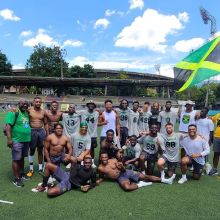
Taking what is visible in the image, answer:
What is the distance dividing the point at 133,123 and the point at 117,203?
12.0 feet

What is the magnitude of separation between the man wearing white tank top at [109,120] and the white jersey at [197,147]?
1808 millimetres

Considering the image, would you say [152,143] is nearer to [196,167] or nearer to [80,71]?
[196,167]

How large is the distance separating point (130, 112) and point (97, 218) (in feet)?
14.9

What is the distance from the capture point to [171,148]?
8609 millimetres

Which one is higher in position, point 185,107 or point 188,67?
point 188,67

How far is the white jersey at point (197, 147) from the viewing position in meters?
8.51

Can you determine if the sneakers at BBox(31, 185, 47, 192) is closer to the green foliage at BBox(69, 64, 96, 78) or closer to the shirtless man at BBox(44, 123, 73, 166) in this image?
the shirtless man at BBox(44, 123, 73, 166)

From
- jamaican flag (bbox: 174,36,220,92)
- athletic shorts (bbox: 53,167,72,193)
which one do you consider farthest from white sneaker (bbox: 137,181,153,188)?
jamaican flag (bbox: 174,36,220,92)

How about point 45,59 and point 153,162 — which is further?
point 45,59

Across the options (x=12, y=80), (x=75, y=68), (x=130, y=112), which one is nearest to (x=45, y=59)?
(x=75, y=68)

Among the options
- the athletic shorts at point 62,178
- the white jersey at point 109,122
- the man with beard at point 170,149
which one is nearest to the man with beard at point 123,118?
the white jersey at point 109,122

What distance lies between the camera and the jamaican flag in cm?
893

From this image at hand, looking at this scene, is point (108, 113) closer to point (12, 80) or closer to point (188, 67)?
point (188, 67)

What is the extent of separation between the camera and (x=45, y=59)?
3455 inches
